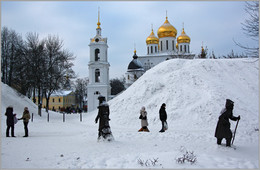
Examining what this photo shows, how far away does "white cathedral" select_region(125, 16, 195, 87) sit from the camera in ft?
185

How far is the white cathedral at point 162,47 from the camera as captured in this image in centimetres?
5634

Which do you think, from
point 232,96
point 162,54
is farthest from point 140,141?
point 162,54

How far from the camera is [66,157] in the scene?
657cm

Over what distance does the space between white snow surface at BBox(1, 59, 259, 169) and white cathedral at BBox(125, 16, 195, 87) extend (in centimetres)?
3436

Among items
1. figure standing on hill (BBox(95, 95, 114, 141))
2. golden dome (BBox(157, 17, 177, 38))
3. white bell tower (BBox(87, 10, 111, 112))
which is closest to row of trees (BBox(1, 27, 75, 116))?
white bell tower (BBox(87, 10, 111, 112))

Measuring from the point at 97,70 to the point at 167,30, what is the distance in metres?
26.9

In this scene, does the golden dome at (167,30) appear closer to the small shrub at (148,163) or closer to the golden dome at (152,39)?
the golden dome at (152,39)

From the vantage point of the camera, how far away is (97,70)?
124 ft

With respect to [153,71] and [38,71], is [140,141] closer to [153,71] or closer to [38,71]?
[153,71]

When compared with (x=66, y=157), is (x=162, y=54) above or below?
above

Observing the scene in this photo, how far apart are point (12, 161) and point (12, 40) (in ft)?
98.4

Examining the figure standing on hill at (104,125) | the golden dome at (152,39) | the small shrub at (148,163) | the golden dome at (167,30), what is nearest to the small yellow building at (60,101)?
the golden dome at (152,39)

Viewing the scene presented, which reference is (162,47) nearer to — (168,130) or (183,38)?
(183,38)

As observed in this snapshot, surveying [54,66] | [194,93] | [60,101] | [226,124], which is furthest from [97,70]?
[60,101]
